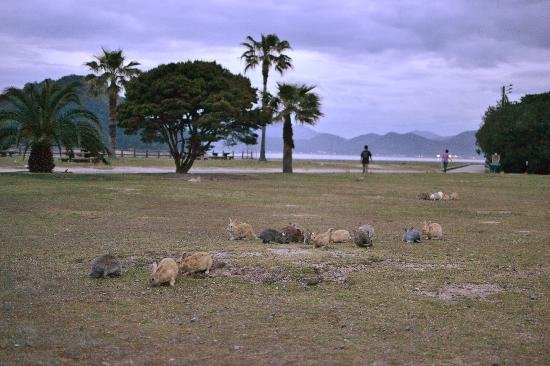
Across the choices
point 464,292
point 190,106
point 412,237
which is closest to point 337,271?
point 464,292

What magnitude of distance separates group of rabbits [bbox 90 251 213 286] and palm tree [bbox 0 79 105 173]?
21.8 metres

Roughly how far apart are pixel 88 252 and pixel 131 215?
5886mm

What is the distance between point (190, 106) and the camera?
3409cm

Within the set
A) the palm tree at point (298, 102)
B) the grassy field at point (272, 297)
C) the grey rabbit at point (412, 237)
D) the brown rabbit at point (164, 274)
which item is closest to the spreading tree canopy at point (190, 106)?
the palm tree at point (298, 102)

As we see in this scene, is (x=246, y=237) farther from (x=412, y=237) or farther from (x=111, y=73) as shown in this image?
(x=111, y=73)

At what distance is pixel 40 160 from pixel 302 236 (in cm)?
2392

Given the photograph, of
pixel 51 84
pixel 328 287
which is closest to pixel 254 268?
pixel 328 287

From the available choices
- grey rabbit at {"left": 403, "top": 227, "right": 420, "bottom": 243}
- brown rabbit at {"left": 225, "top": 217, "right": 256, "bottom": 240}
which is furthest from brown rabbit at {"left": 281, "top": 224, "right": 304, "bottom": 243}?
grey rabbit at {"left": 403, "top": 227, "right": 420, "bottom": 243}

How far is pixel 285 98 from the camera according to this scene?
40.8m

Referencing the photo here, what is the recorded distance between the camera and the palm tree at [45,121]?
29625 millimetres

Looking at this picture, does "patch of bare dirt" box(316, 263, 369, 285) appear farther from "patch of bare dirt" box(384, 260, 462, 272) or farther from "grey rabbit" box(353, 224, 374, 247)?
"grey rabbit" box(353, 224, 374, 247)

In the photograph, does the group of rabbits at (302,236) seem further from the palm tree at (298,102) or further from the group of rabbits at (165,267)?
the palm tree at (298,102)

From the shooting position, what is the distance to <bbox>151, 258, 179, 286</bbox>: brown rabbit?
8.11 metres

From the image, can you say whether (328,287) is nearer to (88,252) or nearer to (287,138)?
(88,252)
